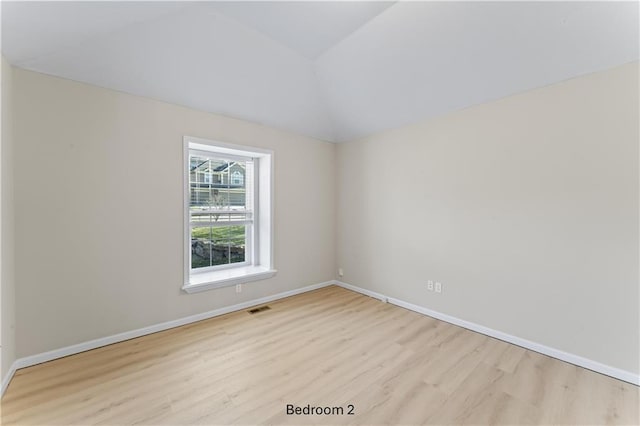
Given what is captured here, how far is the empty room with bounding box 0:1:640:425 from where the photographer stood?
1.84 metres

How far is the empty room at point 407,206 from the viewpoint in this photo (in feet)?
6.04

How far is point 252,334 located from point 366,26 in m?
3.32

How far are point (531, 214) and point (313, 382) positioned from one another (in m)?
2.54

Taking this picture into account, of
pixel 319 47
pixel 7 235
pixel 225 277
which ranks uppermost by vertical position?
pixel 319 47

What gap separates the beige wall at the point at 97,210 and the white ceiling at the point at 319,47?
0.78 feet

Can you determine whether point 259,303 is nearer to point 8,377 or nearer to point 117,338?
point 117,338

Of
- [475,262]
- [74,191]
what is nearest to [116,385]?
[74,191]

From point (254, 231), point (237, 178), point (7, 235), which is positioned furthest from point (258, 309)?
point (7, 235)

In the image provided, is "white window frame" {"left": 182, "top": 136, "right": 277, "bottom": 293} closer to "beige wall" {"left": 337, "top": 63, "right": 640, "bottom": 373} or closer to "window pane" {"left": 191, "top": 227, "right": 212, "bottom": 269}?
"window pane" {"left": 191, "top": 227, "right": 212, "bottom": 269}

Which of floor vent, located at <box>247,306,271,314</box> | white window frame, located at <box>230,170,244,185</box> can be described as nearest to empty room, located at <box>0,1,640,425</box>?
floor vent, located at <box>247,306,271,314</box>

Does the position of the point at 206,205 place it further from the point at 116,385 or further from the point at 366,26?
the point at 366,26


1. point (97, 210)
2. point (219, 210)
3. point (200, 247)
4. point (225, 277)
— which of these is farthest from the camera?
point (219, 210)

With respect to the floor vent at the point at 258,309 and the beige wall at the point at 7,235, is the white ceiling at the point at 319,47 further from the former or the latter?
the floor vent at the point at 258,309

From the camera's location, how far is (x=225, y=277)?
327 centimetres
